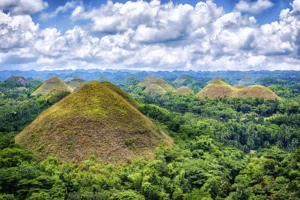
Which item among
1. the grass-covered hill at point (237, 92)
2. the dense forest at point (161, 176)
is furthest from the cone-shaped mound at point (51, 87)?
the dense forest at point (161, 176)

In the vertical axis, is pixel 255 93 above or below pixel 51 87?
above

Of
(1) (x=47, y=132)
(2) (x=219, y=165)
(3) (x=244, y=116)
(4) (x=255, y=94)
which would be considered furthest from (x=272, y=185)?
(4) (x=255, y=94)

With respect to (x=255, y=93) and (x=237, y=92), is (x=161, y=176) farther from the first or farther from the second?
(x=237, y=92)

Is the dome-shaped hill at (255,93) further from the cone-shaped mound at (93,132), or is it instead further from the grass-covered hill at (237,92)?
the cone-shaped mound at (93,132)

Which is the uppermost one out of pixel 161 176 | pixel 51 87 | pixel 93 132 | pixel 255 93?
pixel 255 93

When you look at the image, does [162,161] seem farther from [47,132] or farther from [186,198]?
[47,132]

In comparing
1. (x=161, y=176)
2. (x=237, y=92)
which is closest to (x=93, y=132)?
(x=161, y=176)

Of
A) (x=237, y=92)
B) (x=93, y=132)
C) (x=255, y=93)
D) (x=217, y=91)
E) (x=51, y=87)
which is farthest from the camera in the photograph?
(x=51, y=87)

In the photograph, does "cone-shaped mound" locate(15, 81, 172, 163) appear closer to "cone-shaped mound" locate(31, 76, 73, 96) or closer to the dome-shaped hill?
the dome-shaped hill
